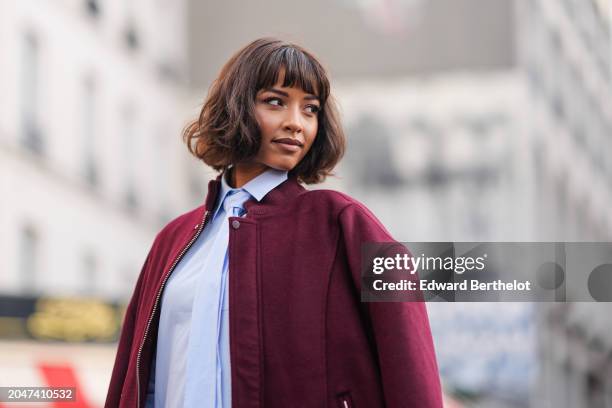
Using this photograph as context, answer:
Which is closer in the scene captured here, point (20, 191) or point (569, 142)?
point (20, 191)

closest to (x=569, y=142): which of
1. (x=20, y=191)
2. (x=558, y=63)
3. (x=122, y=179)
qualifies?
(x=558, y=63)

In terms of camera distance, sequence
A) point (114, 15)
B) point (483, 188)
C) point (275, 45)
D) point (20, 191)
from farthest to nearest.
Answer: point (483, 188)
point (114, 15)
point (20, 191)
point (275, 45)

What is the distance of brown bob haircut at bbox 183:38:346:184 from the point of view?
8.68 ft

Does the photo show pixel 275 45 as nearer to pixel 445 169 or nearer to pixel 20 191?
pixel 20 191

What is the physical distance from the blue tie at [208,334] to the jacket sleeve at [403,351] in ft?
0.92

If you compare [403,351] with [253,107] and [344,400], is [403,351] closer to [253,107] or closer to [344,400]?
[344,400]

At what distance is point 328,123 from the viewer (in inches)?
108

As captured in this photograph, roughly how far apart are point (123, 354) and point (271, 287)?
1.60ft

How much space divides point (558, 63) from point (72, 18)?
1099 centimetres

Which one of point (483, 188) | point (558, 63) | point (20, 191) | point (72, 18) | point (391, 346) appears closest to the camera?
point (391, 346)

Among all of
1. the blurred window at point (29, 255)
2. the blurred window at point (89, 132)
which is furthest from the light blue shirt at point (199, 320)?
the blurred window at point (89, 132)

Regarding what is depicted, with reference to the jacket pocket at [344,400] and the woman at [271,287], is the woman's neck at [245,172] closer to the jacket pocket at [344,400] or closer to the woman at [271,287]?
the woman at [271,287]

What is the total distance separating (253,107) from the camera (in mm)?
2658

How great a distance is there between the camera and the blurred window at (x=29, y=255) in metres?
14.5
